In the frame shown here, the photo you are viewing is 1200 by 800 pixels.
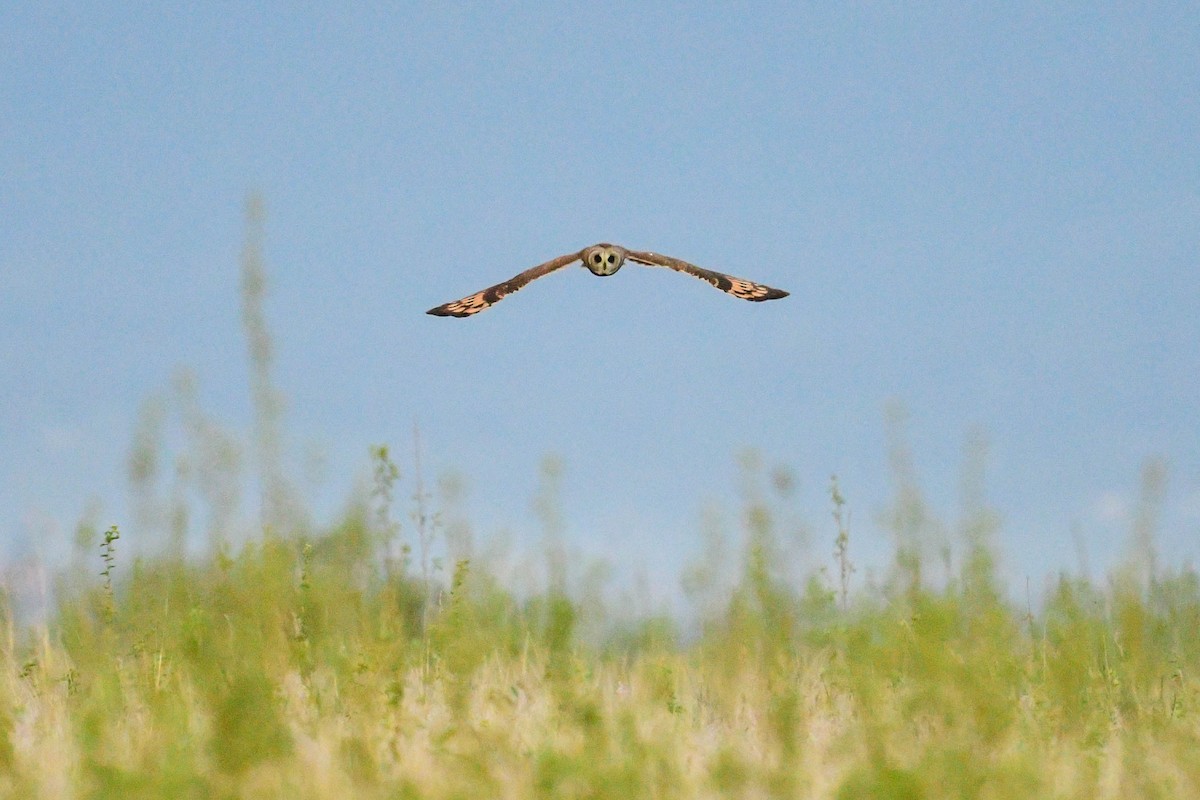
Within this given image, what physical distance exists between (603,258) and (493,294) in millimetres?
920

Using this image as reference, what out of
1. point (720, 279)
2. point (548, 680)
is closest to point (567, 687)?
point (548, 680)

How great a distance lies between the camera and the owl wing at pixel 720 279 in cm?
807

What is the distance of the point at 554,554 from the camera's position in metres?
7.43

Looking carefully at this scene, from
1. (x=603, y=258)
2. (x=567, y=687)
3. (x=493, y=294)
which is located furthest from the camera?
(x=493, y=294)

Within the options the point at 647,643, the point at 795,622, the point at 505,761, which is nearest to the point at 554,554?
the point at 647,643

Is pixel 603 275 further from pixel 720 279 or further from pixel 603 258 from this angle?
pixel 720 279

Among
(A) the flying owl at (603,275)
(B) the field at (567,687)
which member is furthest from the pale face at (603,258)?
(B) the field at (567,687)

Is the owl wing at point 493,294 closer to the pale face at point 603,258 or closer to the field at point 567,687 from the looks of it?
the pale face at point 603,258

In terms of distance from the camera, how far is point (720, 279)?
28.4 ft

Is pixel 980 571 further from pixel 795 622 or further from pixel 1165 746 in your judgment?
pixel 1165 746

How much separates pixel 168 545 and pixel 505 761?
12.2 ft

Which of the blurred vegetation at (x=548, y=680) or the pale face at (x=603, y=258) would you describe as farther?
the pale face at (x=603, y=258)

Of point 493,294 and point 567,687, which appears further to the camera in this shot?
point 493,294

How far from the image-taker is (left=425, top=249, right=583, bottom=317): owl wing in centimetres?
802
